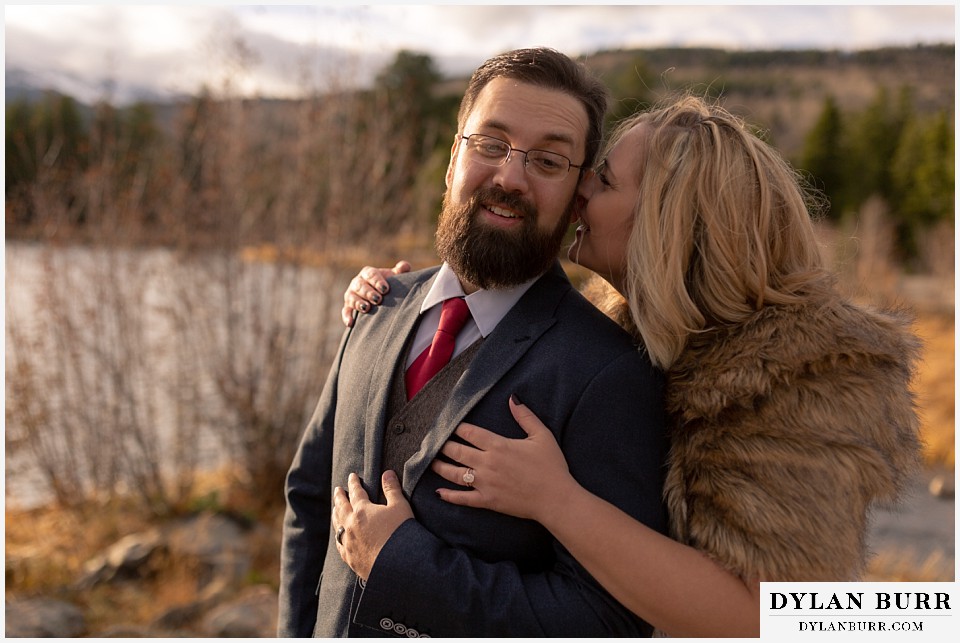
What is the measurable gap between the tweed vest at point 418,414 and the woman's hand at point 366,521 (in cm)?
7

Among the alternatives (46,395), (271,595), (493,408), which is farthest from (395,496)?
(46,395)

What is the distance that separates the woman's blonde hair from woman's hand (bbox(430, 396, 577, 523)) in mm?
381

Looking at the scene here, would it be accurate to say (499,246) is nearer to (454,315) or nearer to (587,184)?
(454,315)

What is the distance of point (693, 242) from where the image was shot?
2.07 metres

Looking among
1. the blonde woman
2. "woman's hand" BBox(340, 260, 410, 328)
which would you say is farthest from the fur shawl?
"woman's hand" BBox(340, 260, 410, 328)

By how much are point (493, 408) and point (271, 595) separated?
3944mm

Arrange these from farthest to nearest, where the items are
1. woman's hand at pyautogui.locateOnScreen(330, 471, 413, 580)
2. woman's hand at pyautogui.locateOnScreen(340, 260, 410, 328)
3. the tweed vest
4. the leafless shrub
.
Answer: the leafless shrub
woman's hand at pyautogui.locateOnScreen(340, 260, 410, 328)
the tweed vest
woman's hand at pyautogui.locateOnScreen(330, 471, 413, 580)

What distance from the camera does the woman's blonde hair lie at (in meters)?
2.02

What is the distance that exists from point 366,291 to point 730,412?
1.26 m

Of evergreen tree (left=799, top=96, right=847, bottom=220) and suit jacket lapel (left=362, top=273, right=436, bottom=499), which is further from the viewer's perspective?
evergreen tree (left=799, top=96, right=847, bottom=220)

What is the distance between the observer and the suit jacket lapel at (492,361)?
2041mm

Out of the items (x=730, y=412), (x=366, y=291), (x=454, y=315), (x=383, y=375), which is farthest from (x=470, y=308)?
(x=730, y=412)

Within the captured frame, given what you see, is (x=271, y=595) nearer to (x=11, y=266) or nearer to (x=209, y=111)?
(x=11, y=266)

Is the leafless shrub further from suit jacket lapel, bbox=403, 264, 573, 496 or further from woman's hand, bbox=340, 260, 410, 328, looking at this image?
suit jacket lapel, bbox=403, 264, 573, 496
